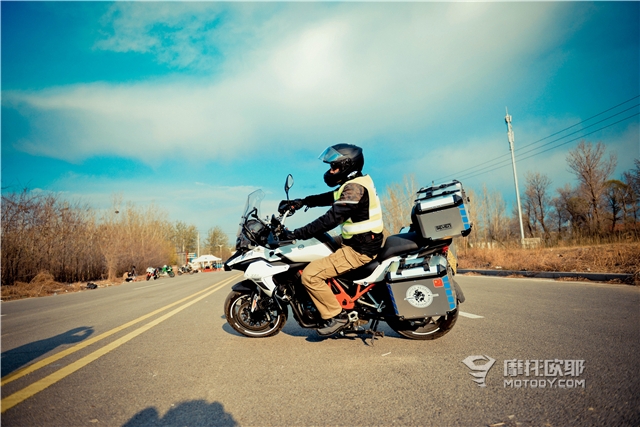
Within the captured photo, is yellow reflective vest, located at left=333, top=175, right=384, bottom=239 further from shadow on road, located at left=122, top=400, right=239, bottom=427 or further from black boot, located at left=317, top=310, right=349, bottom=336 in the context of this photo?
shadow on road, located at left=122, top=400, right=239, bottom=427

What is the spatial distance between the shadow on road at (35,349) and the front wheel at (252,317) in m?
2.19

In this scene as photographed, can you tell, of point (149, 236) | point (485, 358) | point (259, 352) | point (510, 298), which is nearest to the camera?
point (485, 358)

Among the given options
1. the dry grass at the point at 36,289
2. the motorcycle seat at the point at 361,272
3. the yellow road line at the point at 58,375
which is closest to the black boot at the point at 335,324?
the motorcycle seat at the point at 361,272

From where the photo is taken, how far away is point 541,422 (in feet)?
6.73

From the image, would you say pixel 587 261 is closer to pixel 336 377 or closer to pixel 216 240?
pixel 336 377

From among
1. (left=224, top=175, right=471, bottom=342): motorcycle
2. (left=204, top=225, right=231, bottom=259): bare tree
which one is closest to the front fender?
(left=224, top=175, right=471, bottom=342): motorcycle

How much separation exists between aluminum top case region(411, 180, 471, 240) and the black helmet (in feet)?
2.75

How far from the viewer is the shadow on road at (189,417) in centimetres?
227

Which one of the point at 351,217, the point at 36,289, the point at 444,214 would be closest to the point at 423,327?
the point at 444,214

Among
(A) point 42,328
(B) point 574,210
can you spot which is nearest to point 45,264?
(A) point 42,328

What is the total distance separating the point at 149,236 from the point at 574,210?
58606 mm

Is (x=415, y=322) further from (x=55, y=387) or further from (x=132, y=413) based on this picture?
(x=55, y=387)

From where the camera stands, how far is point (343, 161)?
4059 millimetres

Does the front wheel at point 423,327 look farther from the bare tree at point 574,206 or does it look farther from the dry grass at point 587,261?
the bare tree at point 574,206
